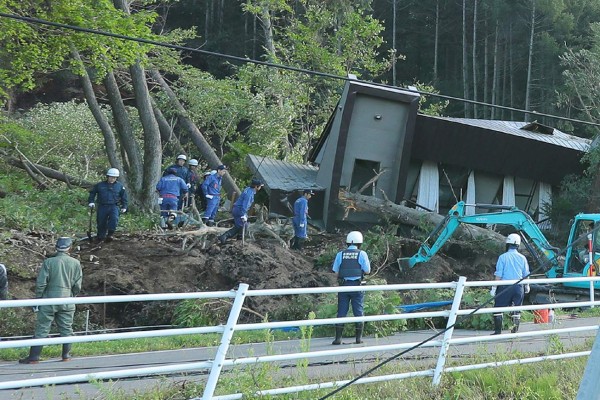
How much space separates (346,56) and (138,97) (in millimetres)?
17567

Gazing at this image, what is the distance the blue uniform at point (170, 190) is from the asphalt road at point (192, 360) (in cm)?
746

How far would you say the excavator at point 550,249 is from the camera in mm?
18422

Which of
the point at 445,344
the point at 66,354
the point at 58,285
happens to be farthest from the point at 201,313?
the point at 445,344

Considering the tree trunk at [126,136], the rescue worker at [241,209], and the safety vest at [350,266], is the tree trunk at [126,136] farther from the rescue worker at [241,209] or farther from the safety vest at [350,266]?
the safety vest at [350,266]

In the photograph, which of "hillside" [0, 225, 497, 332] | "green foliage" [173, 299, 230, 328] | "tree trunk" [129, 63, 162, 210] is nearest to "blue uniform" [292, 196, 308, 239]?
"hillside" [0, 225, 497, 332]

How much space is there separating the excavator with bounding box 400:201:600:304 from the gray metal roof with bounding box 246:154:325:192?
585 centimetres

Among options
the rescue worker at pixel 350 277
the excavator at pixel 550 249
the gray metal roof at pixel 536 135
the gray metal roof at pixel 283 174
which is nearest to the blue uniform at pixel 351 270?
the rescue worker at pixel 350 277

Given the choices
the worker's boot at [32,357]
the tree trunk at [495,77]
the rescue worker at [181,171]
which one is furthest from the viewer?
the tree trunk at [495,77]

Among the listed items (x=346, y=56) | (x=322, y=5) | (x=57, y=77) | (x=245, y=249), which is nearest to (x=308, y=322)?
(x=245, y=249)

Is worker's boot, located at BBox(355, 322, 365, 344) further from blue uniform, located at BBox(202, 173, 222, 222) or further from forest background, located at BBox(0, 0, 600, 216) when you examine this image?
blue uniform, located at BBox(202, 173, 222, 222)

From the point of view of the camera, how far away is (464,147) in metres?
27.4

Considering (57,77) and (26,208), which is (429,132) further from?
(57,77)

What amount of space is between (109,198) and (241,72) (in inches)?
761

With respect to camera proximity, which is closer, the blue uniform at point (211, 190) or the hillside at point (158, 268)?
the hillside at point (158, 268)
